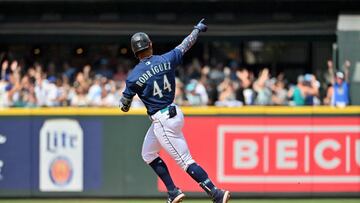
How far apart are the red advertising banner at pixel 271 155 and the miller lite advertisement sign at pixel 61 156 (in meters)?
1.28

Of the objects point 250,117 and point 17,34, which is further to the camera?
point 17,34

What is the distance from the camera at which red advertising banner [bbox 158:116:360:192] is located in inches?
469

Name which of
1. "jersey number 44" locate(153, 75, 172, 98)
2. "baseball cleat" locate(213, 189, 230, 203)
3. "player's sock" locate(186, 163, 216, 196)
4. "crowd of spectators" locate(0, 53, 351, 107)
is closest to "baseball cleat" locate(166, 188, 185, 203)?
"player's sock" locate(186, 163, 216, 196)

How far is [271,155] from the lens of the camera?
11.9 metres

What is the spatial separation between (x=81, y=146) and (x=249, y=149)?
2409 mm

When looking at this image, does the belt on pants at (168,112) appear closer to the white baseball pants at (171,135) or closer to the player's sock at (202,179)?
the white baseball pants at (171,135)

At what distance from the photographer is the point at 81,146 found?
1195 centimetres

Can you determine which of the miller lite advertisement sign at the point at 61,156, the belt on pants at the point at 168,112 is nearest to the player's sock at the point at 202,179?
the belt on pants at the point at 168,112

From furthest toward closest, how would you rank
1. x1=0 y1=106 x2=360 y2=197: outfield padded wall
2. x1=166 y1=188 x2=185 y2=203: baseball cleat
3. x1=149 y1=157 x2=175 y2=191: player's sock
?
x1=0 y1=106 x2=360 y2=197: outfield padded wall
x1=149 y1=157 x2=175 y2=191: player's sock
x1=166 y1=188 x2=185 y2=203: baseball cleat

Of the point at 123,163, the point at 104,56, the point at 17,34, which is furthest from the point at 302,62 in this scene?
the point at 123,163

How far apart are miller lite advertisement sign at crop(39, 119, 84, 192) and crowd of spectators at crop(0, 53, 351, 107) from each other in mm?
1819

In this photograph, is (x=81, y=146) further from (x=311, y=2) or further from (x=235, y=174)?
(x=311, y=2)

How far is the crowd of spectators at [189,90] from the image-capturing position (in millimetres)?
14281

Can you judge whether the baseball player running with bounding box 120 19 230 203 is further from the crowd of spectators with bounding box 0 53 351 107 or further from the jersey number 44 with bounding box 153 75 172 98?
the crowd of spectators with bounding box 0 53 351 107
